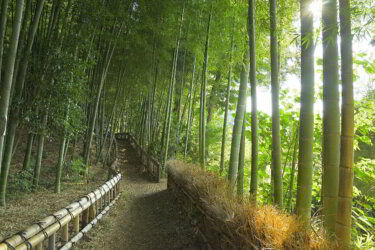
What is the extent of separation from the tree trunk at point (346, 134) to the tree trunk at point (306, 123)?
17.2 inches

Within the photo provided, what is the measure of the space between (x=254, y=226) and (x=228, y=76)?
5.04 meters

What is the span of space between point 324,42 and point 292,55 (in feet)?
13.0

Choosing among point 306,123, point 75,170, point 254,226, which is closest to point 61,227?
point 254,226

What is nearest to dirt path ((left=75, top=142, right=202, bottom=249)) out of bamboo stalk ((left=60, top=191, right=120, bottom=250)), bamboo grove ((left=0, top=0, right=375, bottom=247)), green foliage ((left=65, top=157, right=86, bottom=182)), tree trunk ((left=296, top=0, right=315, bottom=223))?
bamboo stalk ((left=60, top=191, right=120, bottom=250))

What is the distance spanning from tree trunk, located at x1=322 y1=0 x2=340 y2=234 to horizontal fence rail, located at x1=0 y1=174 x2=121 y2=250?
2.12m

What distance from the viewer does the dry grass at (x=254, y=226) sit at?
5.32 ft

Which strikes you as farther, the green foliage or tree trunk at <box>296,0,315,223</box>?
the green foliage

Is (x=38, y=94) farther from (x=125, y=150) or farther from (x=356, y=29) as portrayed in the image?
(x=125, y=150)

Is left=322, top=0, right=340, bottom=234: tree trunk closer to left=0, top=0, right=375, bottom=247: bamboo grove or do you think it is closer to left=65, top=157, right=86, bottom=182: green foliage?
A: left=0, top=0, right=375, bottom=247: bamboo grove

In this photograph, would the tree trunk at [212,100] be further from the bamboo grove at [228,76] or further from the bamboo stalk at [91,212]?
the bamboo stalk at [91,212]

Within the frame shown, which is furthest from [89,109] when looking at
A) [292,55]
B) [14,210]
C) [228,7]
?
[292,55]

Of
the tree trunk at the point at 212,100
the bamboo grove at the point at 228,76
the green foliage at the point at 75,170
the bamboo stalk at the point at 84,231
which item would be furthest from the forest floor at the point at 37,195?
the tree trunk at the point at 212,100

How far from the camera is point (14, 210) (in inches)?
167

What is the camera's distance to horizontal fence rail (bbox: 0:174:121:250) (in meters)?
1.99
